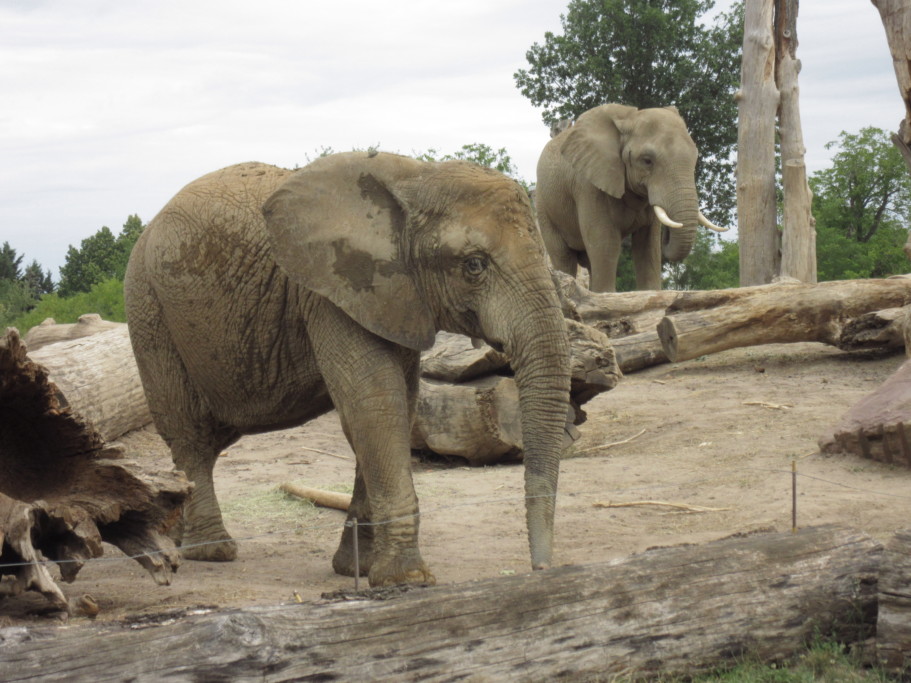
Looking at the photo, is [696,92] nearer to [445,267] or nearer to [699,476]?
[699,476]

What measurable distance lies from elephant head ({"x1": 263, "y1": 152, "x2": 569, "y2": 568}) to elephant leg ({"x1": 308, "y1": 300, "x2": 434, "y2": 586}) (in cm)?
17

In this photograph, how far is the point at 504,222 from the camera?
5312mm

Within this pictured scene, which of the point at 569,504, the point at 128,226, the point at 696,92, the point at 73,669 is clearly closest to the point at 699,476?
the point at 569,504

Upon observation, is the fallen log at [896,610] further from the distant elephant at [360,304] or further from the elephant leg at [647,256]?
the elephant leg at [647,256]

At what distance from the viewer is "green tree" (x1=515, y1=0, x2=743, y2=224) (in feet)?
90.6

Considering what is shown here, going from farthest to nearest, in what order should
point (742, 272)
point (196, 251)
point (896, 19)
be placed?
point (742, 272) → point (896, 19) → point (196, 251)

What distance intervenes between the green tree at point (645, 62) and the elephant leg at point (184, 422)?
21.9 meters

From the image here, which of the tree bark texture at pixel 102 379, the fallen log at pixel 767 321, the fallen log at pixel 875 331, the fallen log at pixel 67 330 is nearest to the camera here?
the tree bark texture at pixel 102 379

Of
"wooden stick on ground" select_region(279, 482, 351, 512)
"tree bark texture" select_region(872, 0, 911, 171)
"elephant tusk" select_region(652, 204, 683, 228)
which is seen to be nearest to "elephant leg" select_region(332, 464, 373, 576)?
"wooden stick on ground" select_region(279, 482, 351, 512)

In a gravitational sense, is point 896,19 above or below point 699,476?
above

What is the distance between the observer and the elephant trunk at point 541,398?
5195 mm

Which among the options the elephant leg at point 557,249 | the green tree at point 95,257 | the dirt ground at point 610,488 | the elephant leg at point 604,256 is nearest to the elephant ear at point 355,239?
the dirt ground at point 610,488

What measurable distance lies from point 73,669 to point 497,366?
6.49m

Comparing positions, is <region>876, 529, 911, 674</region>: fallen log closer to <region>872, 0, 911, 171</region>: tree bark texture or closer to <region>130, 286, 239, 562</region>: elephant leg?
<region>130, 286, 239, 562</region>: elephant leg
